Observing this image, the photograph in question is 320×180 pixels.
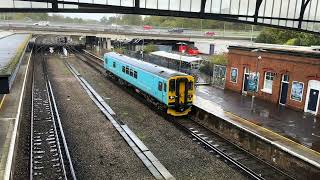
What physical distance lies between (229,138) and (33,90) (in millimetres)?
18384

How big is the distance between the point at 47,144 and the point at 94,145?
91.7 inches

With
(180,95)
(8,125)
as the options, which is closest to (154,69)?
(180,95)

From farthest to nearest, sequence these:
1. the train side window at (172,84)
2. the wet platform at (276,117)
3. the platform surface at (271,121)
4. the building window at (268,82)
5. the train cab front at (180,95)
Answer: the building window at (268,82)
the train cab front at (180,95)
the train side window at (172,84)
the wet platform at (276,117)
the platform surface at (271,121)

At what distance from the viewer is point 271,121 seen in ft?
60.7

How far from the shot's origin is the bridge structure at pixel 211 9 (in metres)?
13.9

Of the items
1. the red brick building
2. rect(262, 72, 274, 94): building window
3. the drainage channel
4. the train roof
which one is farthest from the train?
rect(262, 72, 274, 94): building window

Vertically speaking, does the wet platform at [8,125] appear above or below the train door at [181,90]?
below

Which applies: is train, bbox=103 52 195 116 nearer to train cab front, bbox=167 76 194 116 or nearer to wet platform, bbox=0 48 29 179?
train cab front, bbox=167 76 194 116

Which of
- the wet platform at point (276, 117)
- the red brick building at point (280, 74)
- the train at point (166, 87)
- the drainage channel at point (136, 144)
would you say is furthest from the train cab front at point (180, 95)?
the red brick building at point (280, 74)

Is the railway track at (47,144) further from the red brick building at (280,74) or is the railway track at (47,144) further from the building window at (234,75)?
the building window at (234,75)

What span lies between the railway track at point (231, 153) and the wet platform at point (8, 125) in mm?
8945

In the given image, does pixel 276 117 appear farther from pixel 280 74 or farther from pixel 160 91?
pixel 160 91

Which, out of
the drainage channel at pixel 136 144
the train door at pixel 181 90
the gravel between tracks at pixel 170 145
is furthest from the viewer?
the train door at pixel 181 90

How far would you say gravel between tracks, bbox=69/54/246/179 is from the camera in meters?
13.6
